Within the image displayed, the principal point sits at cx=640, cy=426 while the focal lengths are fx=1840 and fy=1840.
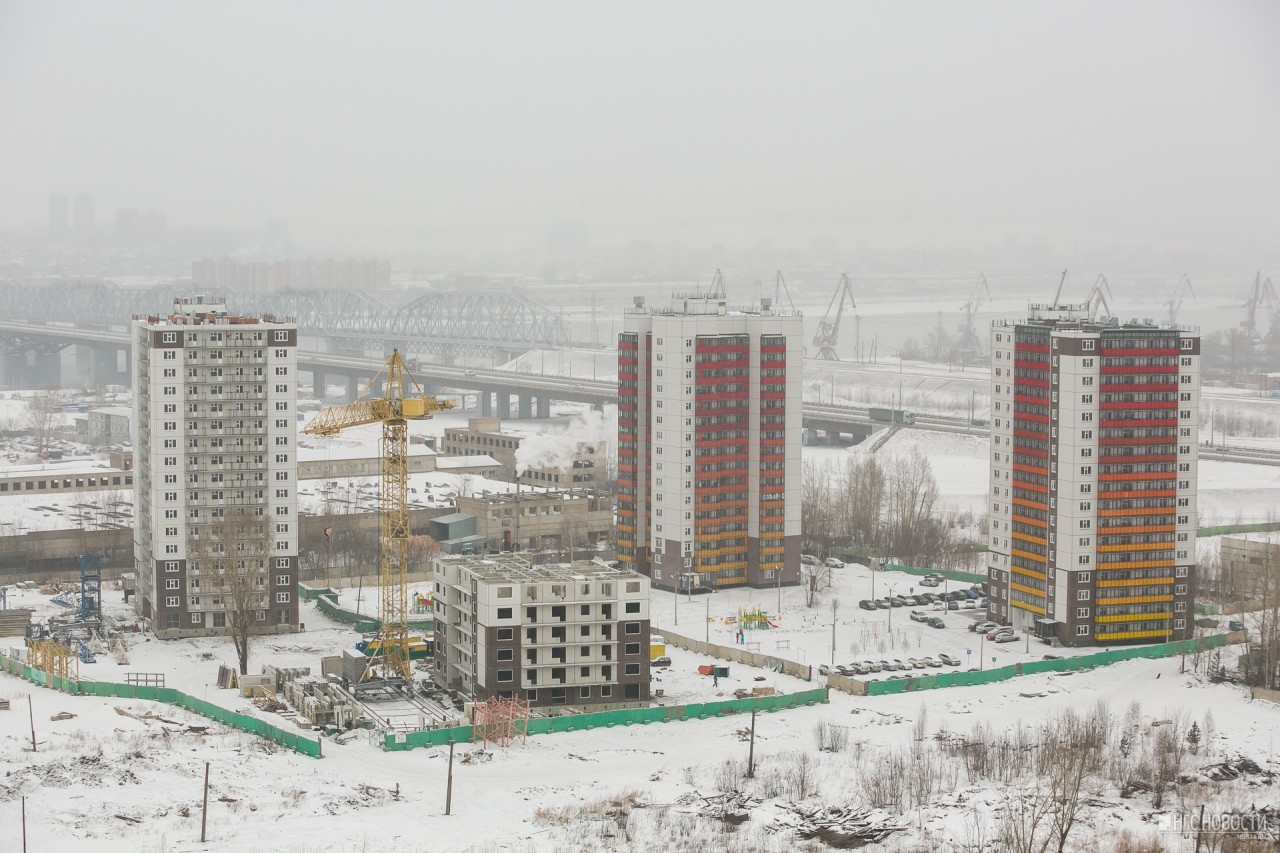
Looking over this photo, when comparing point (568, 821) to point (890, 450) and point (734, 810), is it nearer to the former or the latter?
point (734, 810)

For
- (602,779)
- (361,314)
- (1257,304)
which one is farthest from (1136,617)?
(1257,304)

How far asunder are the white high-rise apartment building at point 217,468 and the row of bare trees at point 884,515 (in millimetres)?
13754

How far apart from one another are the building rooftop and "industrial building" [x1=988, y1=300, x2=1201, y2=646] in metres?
8.23

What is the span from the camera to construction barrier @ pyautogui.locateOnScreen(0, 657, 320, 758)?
989 inches

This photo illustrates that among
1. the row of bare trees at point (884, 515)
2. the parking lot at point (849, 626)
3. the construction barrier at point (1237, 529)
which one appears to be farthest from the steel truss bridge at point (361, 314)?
the parking lot at point (849, 626)

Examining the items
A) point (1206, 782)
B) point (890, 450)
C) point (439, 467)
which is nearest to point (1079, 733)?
point (1206, 782)

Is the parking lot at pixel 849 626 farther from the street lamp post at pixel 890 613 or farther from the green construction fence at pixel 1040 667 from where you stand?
the green construction fence at pixel 1040 667

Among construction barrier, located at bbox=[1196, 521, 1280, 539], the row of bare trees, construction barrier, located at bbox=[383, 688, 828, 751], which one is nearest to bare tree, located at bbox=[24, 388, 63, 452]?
the row of bare trees

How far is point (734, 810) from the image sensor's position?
2253cm

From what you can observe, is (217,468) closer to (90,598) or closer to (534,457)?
(90,598)

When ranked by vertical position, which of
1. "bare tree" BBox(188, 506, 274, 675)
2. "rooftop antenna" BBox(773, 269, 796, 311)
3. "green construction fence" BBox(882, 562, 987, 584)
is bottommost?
"green construction fence" BBox(882, 562, 987, 584)

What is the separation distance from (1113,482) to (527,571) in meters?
10.6

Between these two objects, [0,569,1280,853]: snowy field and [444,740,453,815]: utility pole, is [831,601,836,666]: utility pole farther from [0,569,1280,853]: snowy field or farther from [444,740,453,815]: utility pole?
[444,740,453,815]: utility pole

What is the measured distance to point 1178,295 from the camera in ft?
447
